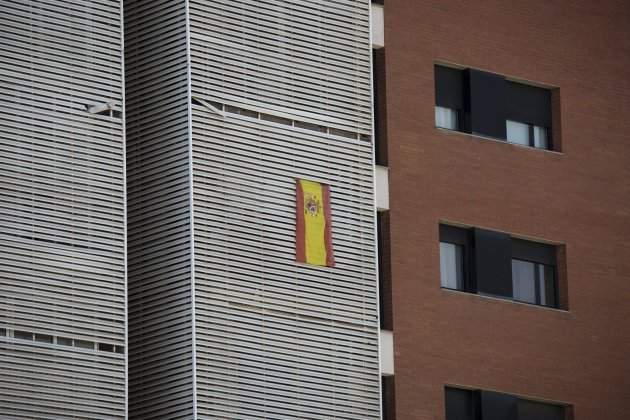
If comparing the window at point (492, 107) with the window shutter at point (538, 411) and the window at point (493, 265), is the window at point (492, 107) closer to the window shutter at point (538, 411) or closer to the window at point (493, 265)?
the window at point (493, 265)

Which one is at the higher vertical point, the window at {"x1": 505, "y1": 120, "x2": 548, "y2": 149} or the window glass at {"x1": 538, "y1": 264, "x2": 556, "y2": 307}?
the window at {"x1": 505, "y1": 120, "x2": 548, "y2": 149}

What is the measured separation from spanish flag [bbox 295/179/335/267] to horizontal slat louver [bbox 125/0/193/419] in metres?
2.69

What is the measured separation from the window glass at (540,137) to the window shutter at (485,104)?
3.81ft

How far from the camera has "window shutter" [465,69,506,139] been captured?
47312 mm

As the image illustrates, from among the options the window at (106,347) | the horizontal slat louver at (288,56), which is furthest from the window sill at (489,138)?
the window at (106,347)

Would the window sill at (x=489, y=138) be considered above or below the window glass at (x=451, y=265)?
above

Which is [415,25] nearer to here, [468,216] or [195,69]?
[468,216]

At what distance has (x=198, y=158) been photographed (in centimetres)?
4069

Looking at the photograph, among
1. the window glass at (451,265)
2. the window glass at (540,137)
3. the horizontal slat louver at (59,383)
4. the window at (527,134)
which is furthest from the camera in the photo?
the window glass at (540,137)

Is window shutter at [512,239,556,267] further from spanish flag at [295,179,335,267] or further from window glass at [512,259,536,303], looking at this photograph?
spanish flag at [295,179,335,267]

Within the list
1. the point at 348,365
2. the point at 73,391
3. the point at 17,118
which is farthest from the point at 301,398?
the point at 17,118

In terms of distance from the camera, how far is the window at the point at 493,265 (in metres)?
46.3

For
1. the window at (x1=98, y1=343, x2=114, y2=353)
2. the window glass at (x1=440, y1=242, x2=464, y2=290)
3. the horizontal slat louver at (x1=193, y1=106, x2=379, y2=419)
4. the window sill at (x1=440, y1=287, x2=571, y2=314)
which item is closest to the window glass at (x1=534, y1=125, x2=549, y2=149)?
the window glass at (x1=440, y1=242, x2=464, y2=290)

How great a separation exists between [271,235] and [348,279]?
6.69 feet
